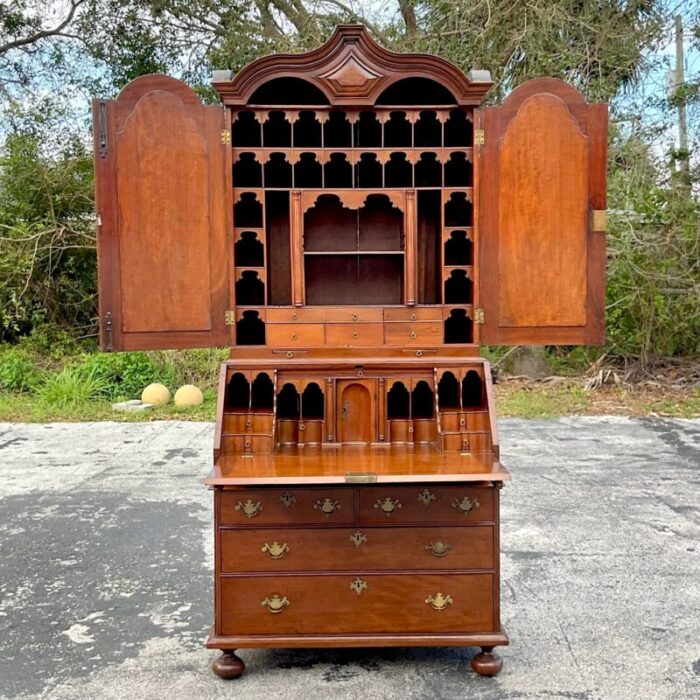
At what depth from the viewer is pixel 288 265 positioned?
10.4ft

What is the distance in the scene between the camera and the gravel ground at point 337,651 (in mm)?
2621

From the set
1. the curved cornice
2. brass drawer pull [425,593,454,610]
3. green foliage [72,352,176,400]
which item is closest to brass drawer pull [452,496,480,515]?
brass drawer pull [425,593,454,610]

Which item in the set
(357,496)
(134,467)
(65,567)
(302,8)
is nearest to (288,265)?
(357,496)

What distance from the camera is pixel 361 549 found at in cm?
266

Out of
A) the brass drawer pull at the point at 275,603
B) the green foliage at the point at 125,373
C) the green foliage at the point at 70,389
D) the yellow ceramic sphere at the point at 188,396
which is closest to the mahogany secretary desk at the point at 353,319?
the brass drawer pull at the point at 275,603

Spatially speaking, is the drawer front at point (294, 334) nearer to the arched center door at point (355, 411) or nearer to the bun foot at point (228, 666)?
the arched center door at point (355, 411)

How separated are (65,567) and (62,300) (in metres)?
6.76

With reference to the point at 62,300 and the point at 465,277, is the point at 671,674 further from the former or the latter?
the point at 62,300

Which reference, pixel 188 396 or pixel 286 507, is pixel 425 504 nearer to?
pixel 286 507

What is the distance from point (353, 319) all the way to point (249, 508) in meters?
0.80

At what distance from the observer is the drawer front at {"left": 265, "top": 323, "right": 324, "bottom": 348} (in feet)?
9.45

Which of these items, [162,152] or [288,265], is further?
[288,265]

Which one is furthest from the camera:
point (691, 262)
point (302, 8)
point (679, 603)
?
point (302, 8)

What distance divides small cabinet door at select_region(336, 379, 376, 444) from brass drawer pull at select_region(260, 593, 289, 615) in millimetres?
646
